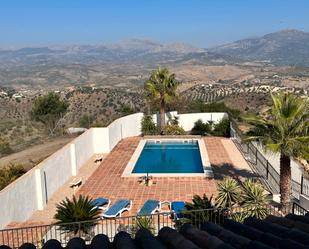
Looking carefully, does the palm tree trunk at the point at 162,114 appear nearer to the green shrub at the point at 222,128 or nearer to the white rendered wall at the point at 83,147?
the green shrub at the point at 222,128

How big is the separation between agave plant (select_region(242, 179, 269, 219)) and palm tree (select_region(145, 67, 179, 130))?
1443 centimetres

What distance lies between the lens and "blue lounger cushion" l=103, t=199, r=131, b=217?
12.5m

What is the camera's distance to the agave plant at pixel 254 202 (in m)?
11.0

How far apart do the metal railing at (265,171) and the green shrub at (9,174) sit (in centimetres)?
830

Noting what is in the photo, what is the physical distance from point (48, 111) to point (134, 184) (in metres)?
15.5

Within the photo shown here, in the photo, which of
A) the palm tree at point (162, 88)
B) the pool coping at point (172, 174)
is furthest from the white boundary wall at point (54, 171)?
the palm tree at point (162, 88)

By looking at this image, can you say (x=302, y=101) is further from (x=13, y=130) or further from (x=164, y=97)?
(x=13, y=130)

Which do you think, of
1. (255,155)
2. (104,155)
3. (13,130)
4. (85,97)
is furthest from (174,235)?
(85,97)

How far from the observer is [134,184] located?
16.4 m

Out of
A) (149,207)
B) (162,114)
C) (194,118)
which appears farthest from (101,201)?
(194,118)

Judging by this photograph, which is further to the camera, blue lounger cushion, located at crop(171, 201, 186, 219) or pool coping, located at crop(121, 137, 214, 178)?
pool coping, located at crop(121, 137, 214, 178)

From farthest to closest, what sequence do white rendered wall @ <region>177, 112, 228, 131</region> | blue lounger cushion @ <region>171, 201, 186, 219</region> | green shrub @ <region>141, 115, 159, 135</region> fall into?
white rendered wall @ <region>177, 112, 228, 131</region>
green shrub @ <region>141, 115, 159, 135</region>
blue lounger cushion @ <region>171, 201, 186, 219</region>

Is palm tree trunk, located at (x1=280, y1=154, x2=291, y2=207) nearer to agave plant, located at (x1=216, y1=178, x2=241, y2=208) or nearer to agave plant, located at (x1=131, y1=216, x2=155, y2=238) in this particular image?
agave plant, located at (x1=216, y1=178, x2=241, y2=208)

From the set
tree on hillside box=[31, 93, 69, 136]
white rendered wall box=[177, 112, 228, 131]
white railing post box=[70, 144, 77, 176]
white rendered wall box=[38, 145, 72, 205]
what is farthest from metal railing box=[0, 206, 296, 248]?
tree on hillside box=[31, 93, 69, 136]
